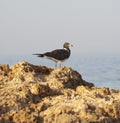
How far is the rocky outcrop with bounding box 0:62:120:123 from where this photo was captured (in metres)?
8.57

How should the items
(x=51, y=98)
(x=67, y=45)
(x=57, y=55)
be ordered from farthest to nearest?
(x=67, y=45), (x=57, y=55), (x=51, y=98)

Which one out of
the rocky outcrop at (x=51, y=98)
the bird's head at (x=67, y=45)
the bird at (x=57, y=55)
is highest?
the bird's head at (x=67, y=45)

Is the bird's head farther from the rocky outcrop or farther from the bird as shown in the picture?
the rocky outcrop

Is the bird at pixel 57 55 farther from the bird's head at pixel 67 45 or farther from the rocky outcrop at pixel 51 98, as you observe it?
the rocky outcrop at pixel 51 98

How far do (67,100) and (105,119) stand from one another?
904 mm

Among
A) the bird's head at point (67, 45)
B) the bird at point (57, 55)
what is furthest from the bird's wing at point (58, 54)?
the bird's head at point (67, 45)

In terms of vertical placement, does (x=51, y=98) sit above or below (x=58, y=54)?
below

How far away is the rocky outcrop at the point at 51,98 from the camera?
8.57 meters

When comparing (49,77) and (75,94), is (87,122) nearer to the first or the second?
(75,94)

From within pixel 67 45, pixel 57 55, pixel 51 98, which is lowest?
pixel 51 98

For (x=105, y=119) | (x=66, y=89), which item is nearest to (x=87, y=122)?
(x=105, y=119)

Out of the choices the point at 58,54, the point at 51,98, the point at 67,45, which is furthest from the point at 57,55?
the point at 51,98

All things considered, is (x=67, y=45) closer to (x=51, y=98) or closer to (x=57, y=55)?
(x=57, y=55)

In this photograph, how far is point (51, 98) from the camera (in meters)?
9.42
